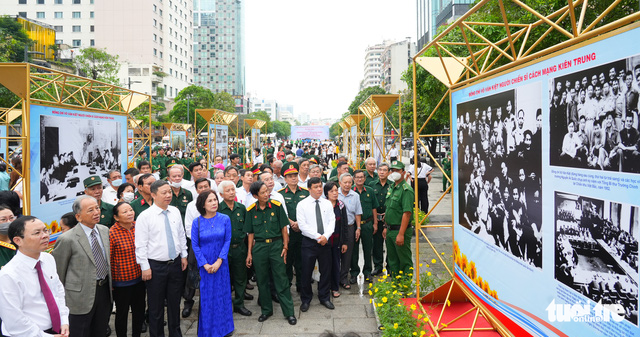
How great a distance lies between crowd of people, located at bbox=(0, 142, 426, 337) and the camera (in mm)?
2752

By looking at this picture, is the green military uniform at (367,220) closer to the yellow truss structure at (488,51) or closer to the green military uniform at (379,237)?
the green military uniform at (379,237)

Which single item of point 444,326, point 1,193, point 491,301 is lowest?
point 444,326

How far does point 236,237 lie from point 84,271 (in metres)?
1.69

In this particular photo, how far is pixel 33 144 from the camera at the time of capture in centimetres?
543

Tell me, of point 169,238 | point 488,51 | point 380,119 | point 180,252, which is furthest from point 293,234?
point 380,119

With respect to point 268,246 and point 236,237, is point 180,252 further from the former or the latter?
point 268,246

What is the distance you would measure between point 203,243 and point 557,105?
11.1ft

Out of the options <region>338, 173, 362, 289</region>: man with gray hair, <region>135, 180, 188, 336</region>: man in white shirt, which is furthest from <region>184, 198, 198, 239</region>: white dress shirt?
<region>338, 173, 362, 289</region>: man with gray hair

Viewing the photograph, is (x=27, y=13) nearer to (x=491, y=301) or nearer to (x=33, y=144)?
(x=33, y=144)

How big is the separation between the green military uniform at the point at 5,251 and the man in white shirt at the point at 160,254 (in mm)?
1019

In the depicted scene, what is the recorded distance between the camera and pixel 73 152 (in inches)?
251

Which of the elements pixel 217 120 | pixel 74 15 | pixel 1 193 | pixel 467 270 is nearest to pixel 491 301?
pixel 467 270

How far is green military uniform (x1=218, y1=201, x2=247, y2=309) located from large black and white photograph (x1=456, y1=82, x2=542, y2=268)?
2.51m

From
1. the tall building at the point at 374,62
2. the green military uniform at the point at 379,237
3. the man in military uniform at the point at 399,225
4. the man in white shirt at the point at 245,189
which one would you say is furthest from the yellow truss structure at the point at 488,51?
the tall building at the point at 374,62
